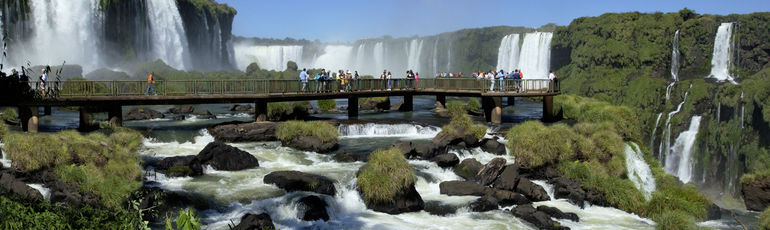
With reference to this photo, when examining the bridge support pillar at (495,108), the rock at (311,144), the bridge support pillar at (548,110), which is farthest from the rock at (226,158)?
the bridge support pillar at (548,110)

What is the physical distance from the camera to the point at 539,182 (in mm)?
19031

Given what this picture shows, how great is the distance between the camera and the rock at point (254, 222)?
516 inches

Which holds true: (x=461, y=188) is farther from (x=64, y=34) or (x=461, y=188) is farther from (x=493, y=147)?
(x=64, y=34)

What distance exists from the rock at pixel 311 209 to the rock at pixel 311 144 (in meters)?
7.23

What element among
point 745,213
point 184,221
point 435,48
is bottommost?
point 745,213

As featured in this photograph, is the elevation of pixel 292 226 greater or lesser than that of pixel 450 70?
lesser

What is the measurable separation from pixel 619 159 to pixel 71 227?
57.9 ft

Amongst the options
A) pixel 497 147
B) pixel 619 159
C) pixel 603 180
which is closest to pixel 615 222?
pixel 603 180

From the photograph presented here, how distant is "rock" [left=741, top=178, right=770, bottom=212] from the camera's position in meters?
21.8

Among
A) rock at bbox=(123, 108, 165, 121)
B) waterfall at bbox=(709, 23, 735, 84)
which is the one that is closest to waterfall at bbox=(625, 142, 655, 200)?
rock at bbox=(123, 108, 165, 121)

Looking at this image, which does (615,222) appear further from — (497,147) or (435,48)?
(435,48)

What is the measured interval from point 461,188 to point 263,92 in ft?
45.0

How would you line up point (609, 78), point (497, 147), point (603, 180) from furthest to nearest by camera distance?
1. point (609, 78)
2. point (497, 147)
3. point (603, 180)

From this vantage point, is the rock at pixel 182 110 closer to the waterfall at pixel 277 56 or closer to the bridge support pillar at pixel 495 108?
the bridge support pillar at pixel 495 108
